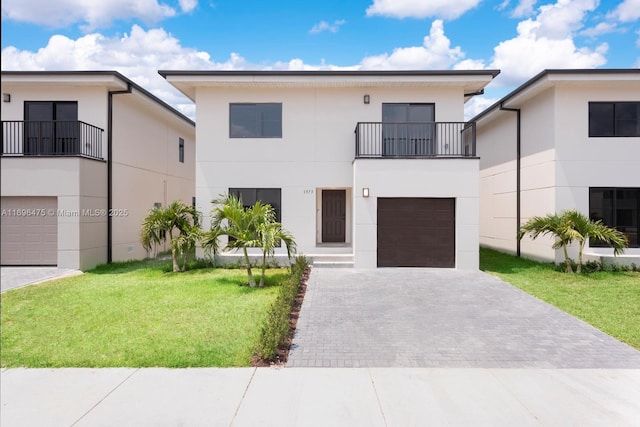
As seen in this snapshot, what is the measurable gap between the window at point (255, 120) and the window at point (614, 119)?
10.4m

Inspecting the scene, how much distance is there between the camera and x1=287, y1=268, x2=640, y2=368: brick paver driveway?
208 inches

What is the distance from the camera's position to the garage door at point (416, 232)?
11797 mm

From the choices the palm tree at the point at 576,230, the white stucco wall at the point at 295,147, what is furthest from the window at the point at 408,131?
the palm tree at the point at 576,230

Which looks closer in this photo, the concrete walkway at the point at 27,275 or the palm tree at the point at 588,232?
the concrete walkway at the point at 27,275

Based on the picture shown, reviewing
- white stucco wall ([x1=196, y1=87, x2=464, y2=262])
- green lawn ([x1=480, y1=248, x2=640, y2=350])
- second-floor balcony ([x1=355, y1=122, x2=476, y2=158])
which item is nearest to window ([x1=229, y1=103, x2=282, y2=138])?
white stucco wall ([x1=196, y1=87, x2=464, y2=262])

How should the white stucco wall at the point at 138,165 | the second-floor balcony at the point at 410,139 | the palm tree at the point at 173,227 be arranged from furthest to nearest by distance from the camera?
1. the white stucco wall at the point at 138,165
2. the second-floor balcony at the point at 410,139
3. the palm tree at the point at 173,227

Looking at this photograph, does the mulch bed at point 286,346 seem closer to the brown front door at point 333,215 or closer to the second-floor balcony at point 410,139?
the brown front door at point 333,215

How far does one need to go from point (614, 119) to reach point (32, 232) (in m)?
18.8

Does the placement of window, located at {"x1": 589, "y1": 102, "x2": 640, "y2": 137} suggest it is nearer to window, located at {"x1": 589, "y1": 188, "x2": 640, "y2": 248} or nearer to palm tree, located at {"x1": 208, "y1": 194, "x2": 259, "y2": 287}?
window, located at {"x1": 589, "y1": 188, "x2": 640, "y2": 248}

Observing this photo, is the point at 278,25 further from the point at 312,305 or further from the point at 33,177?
the point at 33,177

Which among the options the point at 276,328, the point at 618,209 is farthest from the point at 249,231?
the point at 618,209

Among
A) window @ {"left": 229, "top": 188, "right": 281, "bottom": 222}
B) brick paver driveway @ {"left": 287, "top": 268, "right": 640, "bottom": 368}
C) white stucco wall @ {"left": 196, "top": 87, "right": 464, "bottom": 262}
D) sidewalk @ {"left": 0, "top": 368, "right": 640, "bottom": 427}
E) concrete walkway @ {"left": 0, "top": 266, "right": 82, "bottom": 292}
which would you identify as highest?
white stucco wall @ {"left": 196, "top": 87, "right": 464, "bottom": 262}

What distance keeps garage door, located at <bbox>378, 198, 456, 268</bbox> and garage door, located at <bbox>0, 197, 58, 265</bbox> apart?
33.0ft

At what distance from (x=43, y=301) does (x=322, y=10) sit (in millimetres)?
10425
